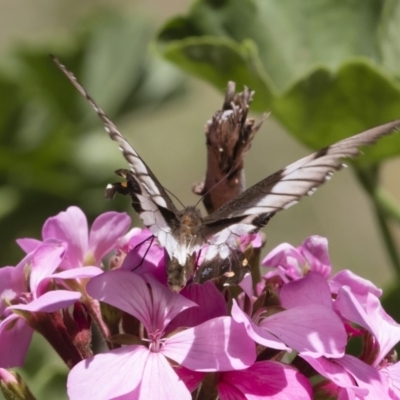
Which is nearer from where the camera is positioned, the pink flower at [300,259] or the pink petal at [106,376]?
the pink petal at [106,376]

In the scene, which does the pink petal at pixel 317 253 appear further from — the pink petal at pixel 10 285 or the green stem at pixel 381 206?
the green stem at pixel 381 206

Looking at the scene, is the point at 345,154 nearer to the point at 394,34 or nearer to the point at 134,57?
the point at 394,34

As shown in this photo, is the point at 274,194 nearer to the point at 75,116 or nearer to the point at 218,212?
the point at 218,212

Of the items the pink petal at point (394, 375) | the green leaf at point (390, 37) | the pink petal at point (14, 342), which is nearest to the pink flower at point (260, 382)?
the pink petal at point (394, 375)

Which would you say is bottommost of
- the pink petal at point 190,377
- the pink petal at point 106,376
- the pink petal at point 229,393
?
the pink petal at point 229,393

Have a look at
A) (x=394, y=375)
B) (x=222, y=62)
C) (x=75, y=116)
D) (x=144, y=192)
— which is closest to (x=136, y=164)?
(x=144, y=192)

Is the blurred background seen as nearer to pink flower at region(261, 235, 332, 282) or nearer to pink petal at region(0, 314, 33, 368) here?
pink petal at region(0, 314, 33, 368)

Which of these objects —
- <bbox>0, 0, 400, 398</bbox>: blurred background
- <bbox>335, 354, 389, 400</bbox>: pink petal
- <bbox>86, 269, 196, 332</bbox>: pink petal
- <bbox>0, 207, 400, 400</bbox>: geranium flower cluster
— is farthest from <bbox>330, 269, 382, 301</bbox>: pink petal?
<bbox>0, 0, 400, 398</bbox>: blurred background

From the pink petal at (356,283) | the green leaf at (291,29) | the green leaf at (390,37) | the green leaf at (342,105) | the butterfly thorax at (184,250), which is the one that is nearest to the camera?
the butterfly thorax at (184,250)
